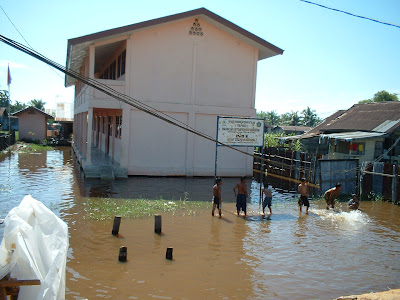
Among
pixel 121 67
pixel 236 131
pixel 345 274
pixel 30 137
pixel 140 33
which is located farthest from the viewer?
pixel 30 137

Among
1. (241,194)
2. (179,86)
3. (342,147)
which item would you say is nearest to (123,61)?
(179,86)

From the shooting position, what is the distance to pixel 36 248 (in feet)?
15.1

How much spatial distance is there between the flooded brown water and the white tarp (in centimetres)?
222

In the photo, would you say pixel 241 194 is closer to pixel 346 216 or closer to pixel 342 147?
pixel 346 216

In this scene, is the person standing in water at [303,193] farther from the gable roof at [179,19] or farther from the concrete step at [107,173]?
the gable roof at [179,19]

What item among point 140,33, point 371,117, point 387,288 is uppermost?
point 140,33

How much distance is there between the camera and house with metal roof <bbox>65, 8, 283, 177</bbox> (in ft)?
65.0

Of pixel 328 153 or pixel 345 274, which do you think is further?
pixel 328 153

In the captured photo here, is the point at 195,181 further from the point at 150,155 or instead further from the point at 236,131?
the point at 236,131

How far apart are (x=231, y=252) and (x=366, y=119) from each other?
718 inches

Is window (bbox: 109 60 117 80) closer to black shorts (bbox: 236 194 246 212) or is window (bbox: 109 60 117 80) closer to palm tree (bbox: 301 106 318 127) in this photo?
black shorts (bbox: 236 194 246 212)

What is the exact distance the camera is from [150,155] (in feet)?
67.3

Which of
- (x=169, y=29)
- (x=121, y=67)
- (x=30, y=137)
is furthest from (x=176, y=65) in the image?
(x=30, y=137)

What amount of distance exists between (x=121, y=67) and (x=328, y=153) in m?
13.7
